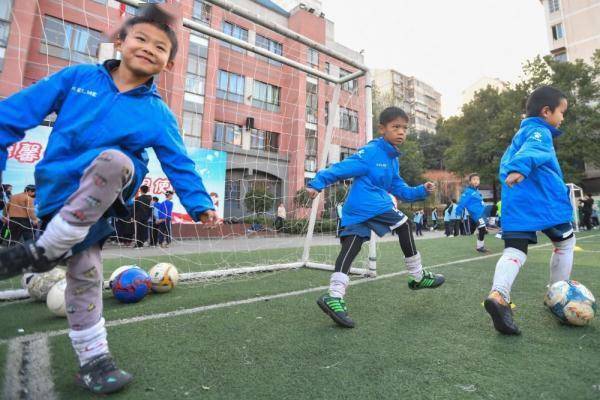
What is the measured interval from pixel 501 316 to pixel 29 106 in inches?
107

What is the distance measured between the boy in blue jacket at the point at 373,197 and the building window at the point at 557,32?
A: 4157 centimetres

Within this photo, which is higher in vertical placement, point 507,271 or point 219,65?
point 219,65

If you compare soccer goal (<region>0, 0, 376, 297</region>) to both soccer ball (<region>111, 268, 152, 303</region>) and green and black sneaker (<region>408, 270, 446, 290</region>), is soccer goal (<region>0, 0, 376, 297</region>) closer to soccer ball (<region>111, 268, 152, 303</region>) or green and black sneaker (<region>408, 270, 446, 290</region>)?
soccer ball (<region>111, 268, 152, 303</region>)

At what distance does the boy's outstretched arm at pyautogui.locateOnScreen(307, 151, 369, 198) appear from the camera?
2.79 meters

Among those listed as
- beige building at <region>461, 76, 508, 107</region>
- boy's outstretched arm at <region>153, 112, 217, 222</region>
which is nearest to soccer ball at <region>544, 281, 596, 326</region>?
boy's outstretched arm at <region>153, 112, 217, 222</region>

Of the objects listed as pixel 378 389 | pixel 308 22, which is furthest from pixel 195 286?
pixel 308 22

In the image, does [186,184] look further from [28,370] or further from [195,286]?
[195,286]

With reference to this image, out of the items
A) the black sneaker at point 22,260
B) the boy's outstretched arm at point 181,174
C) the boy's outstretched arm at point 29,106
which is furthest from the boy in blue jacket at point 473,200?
the black sneaker at point 22,260

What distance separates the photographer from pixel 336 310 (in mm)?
2389

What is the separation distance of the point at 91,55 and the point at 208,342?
454 centimetres

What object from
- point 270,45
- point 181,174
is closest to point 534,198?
point 181,174

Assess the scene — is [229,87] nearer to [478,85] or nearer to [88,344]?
[88,344]

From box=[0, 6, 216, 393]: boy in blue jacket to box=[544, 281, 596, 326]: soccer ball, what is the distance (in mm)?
2383

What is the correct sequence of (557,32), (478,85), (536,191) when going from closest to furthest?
(536,191), (557,32), (478,85)
